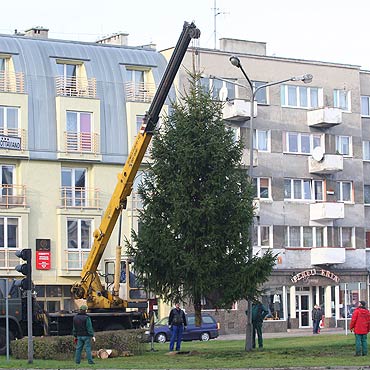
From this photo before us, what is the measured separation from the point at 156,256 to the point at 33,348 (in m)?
4.50

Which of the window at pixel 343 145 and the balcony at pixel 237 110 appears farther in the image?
the window at pixel 343 145

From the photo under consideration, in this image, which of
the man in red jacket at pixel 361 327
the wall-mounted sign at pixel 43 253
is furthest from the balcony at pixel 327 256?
Result: the man in red jacket at pixel 361 327

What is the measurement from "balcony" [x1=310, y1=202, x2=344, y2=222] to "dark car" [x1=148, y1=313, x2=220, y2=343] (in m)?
15.8

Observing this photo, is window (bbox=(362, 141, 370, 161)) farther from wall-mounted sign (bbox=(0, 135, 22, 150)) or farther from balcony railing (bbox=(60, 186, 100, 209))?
wall-mounted sign (bbox=(0, 135, 22, 150))

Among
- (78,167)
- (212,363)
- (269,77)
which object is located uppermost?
(269,77)

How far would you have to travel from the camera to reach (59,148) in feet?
199

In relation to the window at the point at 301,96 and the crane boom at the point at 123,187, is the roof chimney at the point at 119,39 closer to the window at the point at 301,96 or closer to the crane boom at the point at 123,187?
the window at the point at 301,96

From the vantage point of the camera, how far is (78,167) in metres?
61.9

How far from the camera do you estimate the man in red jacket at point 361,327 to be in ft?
100

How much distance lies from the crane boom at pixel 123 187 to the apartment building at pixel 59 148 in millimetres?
16423

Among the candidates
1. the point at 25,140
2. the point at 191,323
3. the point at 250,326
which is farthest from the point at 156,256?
the point at 25,140

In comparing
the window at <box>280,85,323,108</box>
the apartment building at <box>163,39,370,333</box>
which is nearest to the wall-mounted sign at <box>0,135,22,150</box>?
the apartment building at <box>163,39,370,333</box>

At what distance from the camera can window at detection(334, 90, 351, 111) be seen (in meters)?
71.4

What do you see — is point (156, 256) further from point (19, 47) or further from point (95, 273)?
point (19, 47)
